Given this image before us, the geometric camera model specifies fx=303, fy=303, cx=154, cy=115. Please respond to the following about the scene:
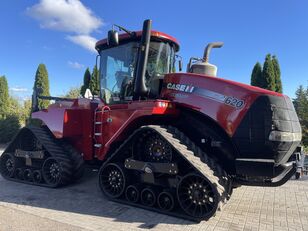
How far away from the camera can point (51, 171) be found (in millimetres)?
6590

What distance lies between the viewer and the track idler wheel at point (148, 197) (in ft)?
16.0

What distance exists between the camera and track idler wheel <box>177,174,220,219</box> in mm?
4305

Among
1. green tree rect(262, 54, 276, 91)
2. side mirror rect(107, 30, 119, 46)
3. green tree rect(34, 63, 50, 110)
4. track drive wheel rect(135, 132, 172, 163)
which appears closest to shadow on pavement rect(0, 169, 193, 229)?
track drive wheel rect(135, 132, 172, 163)

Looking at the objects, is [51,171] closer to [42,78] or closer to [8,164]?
[8,164]

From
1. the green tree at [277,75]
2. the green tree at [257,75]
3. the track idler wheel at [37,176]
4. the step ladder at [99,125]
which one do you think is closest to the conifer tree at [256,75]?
the green tree at [257,75]

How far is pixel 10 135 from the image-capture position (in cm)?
2016

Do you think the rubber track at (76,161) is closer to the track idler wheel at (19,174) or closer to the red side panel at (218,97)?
the track idler wheel at (19,174)

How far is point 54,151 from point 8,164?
→ 1.85m

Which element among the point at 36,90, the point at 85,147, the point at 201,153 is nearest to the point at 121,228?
the point at 201,153

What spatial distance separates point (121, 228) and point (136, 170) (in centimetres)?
118

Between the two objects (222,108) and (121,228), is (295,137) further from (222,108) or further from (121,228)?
(121,228)

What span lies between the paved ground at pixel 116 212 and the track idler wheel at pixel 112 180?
0.19 meters

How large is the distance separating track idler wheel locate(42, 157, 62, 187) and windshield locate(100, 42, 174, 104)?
1.74 metres

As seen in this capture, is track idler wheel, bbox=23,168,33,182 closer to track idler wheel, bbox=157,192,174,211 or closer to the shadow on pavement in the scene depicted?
the shadow on pavement
